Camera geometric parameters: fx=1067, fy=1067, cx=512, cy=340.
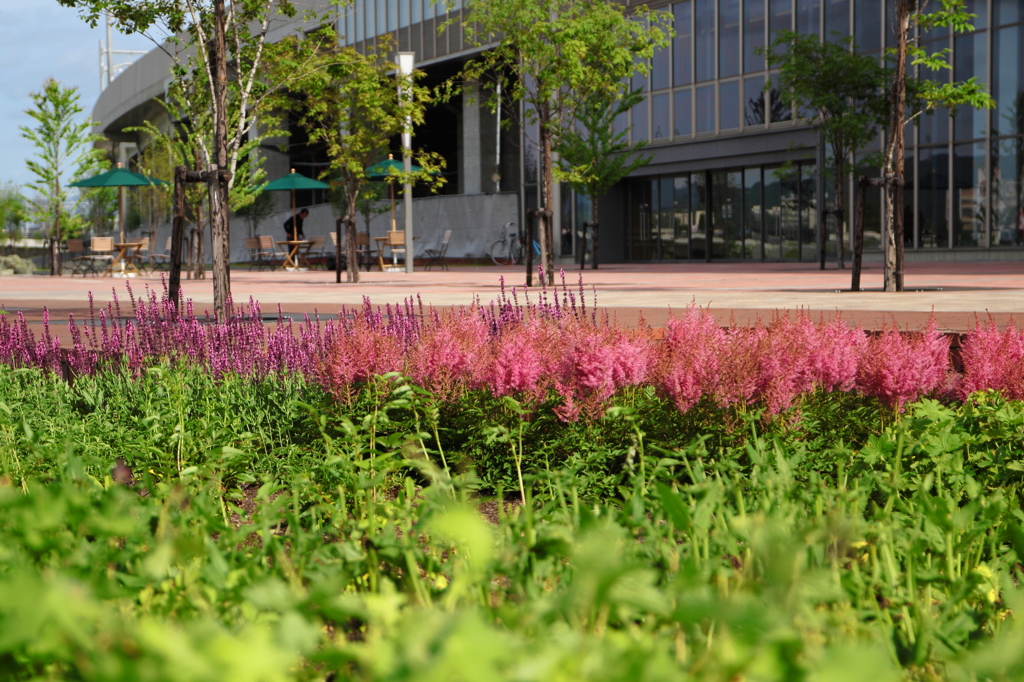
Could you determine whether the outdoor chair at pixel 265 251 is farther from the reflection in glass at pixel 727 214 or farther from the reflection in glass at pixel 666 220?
the reflection in glass at pixel 727 214

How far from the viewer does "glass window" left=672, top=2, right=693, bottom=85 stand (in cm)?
3584

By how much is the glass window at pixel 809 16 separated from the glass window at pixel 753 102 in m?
2.07

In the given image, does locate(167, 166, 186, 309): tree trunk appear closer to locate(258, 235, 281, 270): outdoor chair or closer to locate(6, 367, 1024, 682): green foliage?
locate(6, 367, 1024, 682): green foliage

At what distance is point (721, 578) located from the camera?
179 cm

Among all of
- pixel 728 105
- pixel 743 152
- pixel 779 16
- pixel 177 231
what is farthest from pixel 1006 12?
pixel 177 231

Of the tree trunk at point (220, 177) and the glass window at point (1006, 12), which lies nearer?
the tree trunk at point (220, 177)

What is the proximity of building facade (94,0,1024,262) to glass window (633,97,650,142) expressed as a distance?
0.08 meters

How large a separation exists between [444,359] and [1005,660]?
3.61 meters

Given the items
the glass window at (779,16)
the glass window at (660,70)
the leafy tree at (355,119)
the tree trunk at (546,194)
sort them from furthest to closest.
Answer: the glass window at (660,70), the glass window at (779,16), the leafy tree at (355,119), the tree trunk at (546,194)

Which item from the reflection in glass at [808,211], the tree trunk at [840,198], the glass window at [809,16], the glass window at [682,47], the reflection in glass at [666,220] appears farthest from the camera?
the reflection in glass at [666,220]

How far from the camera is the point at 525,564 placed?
193 centimetres

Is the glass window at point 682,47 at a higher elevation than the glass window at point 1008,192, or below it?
higher

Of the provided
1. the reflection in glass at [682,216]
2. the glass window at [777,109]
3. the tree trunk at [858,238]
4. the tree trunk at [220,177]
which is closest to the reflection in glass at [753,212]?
the glass window at [777,109]

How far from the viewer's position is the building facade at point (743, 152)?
28.0 metres
